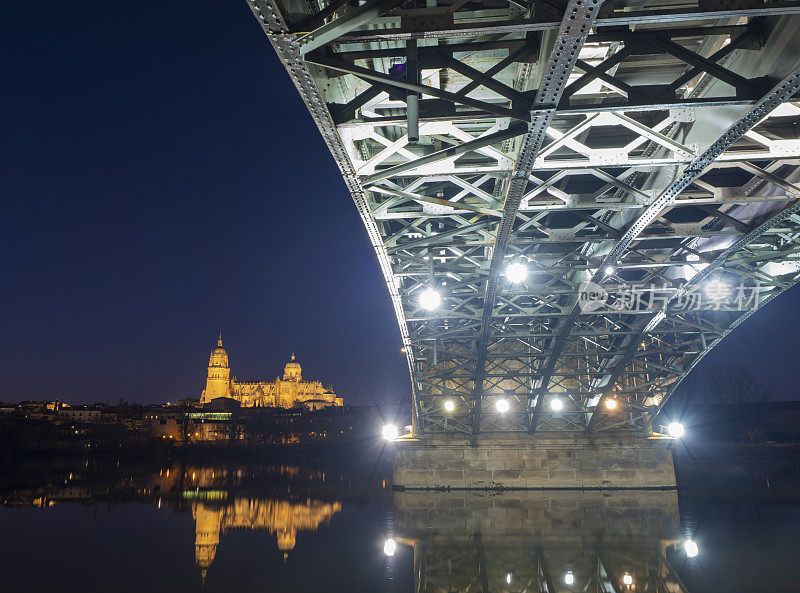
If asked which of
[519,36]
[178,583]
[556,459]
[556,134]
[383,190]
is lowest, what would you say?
[178,583]

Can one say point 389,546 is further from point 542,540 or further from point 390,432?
point 390,432

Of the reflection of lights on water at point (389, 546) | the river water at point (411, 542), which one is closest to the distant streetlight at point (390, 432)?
the river water at point (411, 542)

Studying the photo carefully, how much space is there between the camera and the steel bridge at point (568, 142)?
6.29 meters

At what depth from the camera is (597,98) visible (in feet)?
33.4

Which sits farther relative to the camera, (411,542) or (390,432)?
(390,432)

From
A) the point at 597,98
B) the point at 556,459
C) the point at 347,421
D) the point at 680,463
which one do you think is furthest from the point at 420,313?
the point at 347,421

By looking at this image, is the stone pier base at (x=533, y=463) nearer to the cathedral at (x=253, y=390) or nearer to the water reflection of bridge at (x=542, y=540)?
the water reflection of bridge at (x=542, y=540)

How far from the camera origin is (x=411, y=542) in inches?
595

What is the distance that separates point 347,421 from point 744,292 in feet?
350

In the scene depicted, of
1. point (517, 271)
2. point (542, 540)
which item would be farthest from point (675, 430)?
point (517, 271)

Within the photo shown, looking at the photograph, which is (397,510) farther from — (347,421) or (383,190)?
(347,421)

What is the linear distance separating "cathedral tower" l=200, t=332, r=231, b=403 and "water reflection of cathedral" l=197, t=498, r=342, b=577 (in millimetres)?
179581

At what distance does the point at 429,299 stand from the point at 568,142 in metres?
9.08

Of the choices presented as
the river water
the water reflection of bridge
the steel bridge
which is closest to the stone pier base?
the river water
